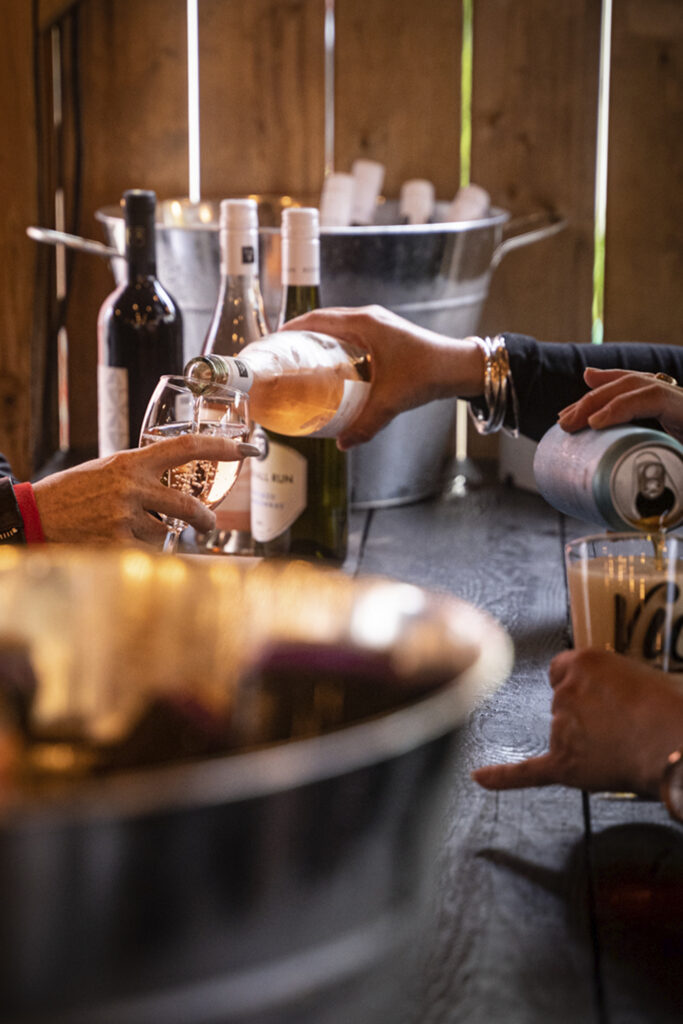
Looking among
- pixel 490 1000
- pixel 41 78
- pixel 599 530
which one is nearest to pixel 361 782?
pixel 490 1000

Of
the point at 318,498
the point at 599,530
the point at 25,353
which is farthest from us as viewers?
the point at 25,353

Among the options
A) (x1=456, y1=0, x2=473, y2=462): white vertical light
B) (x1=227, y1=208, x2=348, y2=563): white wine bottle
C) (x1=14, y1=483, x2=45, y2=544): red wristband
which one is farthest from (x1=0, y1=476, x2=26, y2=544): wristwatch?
(x1=456, y1=0, x2=473, y2=462): white vertical light

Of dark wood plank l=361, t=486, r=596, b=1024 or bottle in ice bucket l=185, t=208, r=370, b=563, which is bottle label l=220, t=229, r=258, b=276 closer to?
bottle in ice bucket l=185, t=208, r=370, b=563

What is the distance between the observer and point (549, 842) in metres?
0.59

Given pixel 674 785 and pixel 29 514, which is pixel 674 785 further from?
pixel 29 514

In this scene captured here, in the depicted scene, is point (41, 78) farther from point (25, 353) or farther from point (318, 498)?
point (318, 498)

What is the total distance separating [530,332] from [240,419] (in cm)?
95

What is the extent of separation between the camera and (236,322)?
1.23 m

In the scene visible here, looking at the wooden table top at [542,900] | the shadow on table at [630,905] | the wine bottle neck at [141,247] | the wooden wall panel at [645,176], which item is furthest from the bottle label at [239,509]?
the wooden wall panel at [645,176]

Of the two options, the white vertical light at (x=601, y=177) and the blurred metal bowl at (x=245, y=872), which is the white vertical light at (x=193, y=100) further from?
the blurred metal bowl at (x=245, y=872)

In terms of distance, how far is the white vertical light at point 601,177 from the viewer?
1.68 m

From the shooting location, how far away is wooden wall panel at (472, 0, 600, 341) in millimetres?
1689

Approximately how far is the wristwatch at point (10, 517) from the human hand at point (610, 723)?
48cm

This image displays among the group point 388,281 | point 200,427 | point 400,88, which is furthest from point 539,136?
point 200,427
